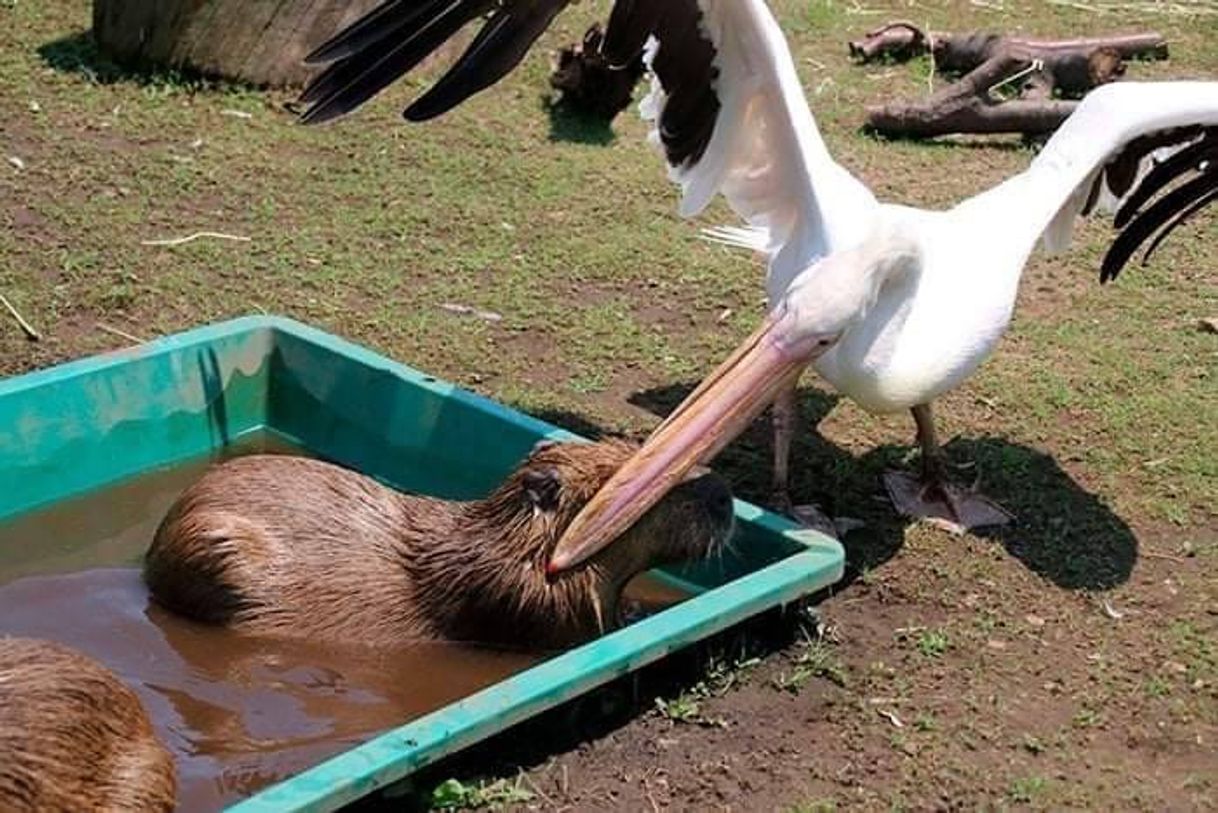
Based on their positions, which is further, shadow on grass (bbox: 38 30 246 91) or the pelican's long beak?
shadow on grass (bbox: 38 30 246 91)

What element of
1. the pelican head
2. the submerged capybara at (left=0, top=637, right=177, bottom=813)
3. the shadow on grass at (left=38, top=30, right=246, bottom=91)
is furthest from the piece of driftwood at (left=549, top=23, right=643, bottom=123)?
the submerged capybara at (left=0, top=637, right=177, bottom=813)

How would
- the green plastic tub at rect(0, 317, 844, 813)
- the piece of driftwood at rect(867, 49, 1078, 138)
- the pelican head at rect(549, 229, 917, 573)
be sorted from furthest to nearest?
the piece of driftwood at rect(867, 49, 1078, 138) → the green plastic tub at rect(0, 317, 844, 813) → the pelican head at rect(549, 229, 917, 573)

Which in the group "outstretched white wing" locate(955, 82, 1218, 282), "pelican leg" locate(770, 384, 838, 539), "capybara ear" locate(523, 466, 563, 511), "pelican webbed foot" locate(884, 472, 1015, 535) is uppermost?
"outstretched white wing" locate(955, 82, 1218, 282)

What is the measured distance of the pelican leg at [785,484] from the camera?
511cm

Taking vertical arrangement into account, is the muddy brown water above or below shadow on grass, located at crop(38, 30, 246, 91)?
below

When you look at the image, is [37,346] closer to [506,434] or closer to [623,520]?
[506,434]

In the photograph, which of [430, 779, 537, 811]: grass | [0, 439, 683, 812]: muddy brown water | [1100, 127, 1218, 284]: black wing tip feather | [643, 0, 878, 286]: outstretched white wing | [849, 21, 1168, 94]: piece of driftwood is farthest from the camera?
[849, 21, 1168, 94]: piece of driftwood

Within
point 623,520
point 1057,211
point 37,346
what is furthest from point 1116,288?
point 37,346

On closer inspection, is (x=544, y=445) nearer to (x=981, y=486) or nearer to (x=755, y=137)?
(x=755, y=137)

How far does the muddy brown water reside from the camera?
394cm

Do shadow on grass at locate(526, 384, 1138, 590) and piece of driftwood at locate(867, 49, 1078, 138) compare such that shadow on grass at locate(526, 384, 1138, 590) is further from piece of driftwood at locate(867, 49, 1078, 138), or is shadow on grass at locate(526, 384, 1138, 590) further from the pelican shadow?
piece of driftwood at locate(867, 49, 1078, 138)

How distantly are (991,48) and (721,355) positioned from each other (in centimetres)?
334

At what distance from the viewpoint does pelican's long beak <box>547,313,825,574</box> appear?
4.20m

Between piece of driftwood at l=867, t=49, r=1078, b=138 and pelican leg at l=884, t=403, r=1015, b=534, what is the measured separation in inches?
122
